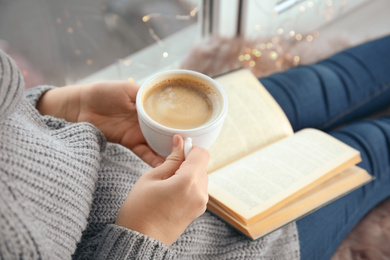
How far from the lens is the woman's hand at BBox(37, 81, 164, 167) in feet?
2.36

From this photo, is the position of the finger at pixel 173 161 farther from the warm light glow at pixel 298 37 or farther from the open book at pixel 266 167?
the warm light glow at pixel 298 37

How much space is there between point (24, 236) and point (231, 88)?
0.62m

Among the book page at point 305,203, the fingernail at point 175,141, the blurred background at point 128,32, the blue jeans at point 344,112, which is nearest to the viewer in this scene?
the fingernail at point 175,141

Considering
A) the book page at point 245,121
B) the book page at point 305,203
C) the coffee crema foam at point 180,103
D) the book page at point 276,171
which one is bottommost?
the book page at point 305,203

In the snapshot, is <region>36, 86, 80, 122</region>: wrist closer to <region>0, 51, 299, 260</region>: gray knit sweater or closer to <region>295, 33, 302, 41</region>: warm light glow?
<region>0, 51, 299, 260</region>: gray knit sweater

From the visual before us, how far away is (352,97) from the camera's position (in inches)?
42.0

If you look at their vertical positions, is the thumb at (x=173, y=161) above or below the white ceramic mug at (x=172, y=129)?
below

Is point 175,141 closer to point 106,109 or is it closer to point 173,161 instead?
point 173,161

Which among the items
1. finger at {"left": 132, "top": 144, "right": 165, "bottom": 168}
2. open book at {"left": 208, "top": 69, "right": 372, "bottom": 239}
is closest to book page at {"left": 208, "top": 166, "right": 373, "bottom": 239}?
open book at {"left": 208, "top": 69, "right": 372, "bottom": 239}

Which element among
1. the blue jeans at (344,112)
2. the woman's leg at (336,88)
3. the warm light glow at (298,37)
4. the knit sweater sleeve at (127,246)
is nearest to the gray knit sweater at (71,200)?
the knit sweater sleeve at (127,246)

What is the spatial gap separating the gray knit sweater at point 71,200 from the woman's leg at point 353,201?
2.6 inches

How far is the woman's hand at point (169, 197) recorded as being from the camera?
54 cm

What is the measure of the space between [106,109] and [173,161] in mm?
233

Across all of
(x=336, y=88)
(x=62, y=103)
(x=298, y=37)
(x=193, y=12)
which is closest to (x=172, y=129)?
(x=62, y=103)
